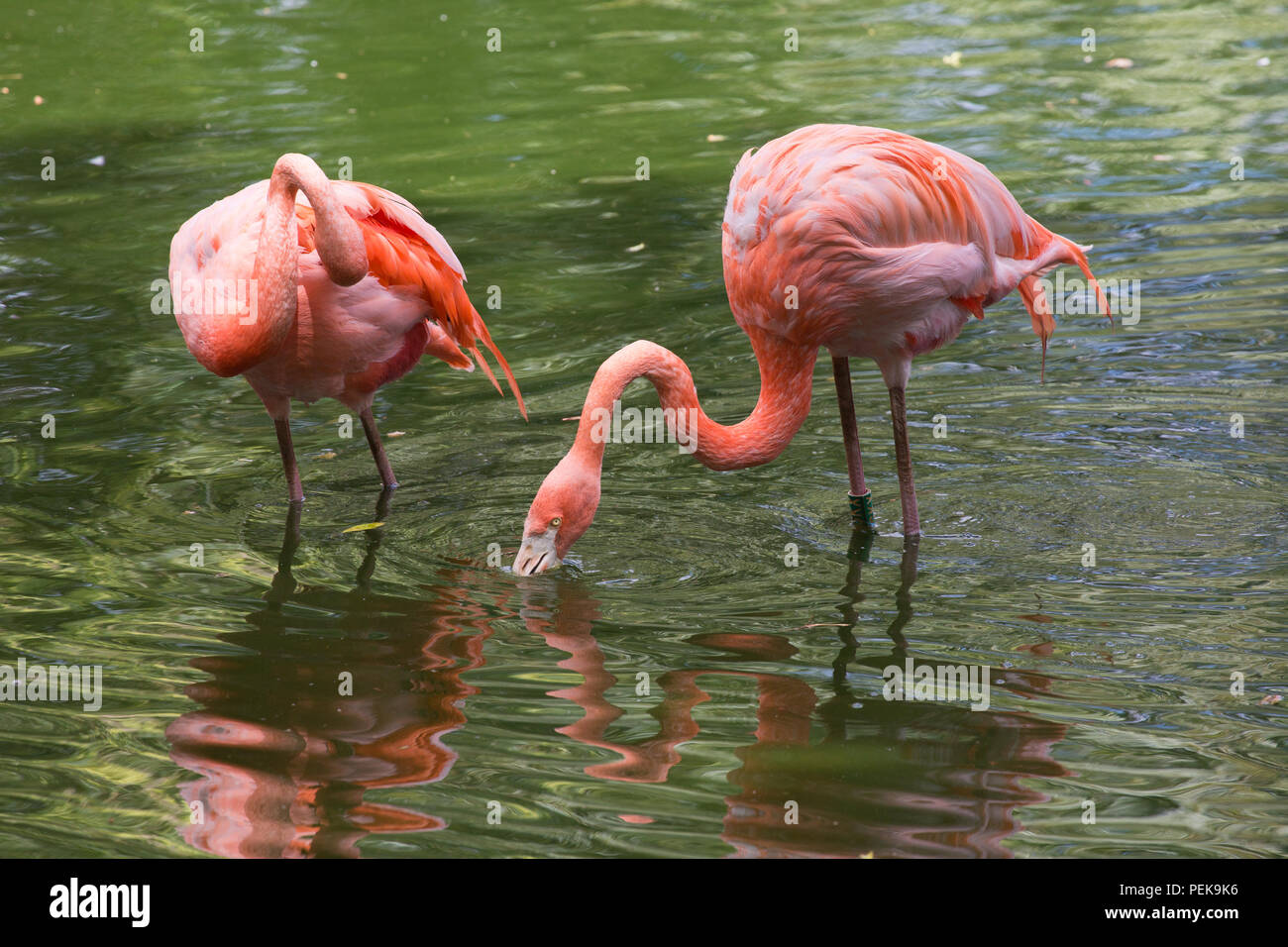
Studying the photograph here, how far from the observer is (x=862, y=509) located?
5.67 m

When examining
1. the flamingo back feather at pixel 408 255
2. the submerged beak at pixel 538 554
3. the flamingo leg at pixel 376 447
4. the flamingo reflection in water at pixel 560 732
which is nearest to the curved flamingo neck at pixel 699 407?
the submerged beak at pixel 538 554

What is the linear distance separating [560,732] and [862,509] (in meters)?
1.83

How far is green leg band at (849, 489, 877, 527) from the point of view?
18.6 ft

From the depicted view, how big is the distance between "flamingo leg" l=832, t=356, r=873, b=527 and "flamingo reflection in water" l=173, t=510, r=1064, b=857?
508mm

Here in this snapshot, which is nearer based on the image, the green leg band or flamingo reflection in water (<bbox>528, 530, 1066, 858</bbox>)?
flamingo reflection in water (<bbox>528, 530, 1066, 858</bbox>)

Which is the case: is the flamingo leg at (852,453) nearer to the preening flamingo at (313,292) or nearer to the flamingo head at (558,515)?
the flamingo head at (558,515)

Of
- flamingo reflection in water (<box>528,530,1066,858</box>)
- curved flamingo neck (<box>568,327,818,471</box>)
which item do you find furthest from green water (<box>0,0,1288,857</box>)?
curved flamingo neck (<box>568,327,818,471</box>)

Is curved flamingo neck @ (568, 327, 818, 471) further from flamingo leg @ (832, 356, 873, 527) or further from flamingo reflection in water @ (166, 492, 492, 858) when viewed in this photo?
flamingo reflection in water @ (166, 492, 492, 858)

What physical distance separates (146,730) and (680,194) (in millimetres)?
6351

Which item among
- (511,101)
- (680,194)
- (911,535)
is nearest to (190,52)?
(511,101)

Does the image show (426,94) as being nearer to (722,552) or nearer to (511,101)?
(511,101)

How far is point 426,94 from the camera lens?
13.0 m

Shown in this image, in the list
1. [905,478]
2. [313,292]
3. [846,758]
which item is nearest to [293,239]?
[313,292]

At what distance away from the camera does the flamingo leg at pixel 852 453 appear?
567 centimetres
